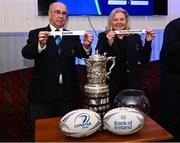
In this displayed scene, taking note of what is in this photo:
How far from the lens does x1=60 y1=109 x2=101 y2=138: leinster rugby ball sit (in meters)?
1.36

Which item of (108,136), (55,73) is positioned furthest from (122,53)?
(108,136)

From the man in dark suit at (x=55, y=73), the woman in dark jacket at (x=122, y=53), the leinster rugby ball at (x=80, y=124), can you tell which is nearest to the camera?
the leinster rugby ball at (x=80, y=124)

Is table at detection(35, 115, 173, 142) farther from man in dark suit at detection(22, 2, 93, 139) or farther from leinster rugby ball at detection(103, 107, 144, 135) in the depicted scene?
man in dark suit at detection(22, 2, 93, 139)

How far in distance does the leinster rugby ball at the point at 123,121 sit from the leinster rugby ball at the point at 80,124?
56mm

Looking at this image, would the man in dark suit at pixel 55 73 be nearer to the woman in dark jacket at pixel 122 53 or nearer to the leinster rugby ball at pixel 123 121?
the woman in dark jacket at pixel 122 53

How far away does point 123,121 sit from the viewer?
4.51 ft

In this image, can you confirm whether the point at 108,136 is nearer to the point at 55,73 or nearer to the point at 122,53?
the point at 55,73

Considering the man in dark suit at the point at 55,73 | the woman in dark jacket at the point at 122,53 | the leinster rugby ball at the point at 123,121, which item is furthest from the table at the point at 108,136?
the woman in dark jacket at the point at 122,53

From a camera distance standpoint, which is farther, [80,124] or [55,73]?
[55,73]

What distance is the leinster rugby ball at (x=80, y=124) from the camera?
4.46 feet

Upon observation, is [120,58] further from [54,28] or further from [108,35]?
[54,28]

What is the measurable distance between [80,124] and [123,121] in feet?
0.63

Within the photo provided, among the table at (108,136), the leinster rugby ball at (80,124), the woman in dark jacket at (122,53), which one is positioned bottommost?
the table at (108,136)

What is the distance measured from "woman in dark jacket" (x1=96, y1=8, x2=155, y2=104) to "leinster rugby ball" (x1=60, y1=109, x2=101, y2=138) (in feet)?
2.69
